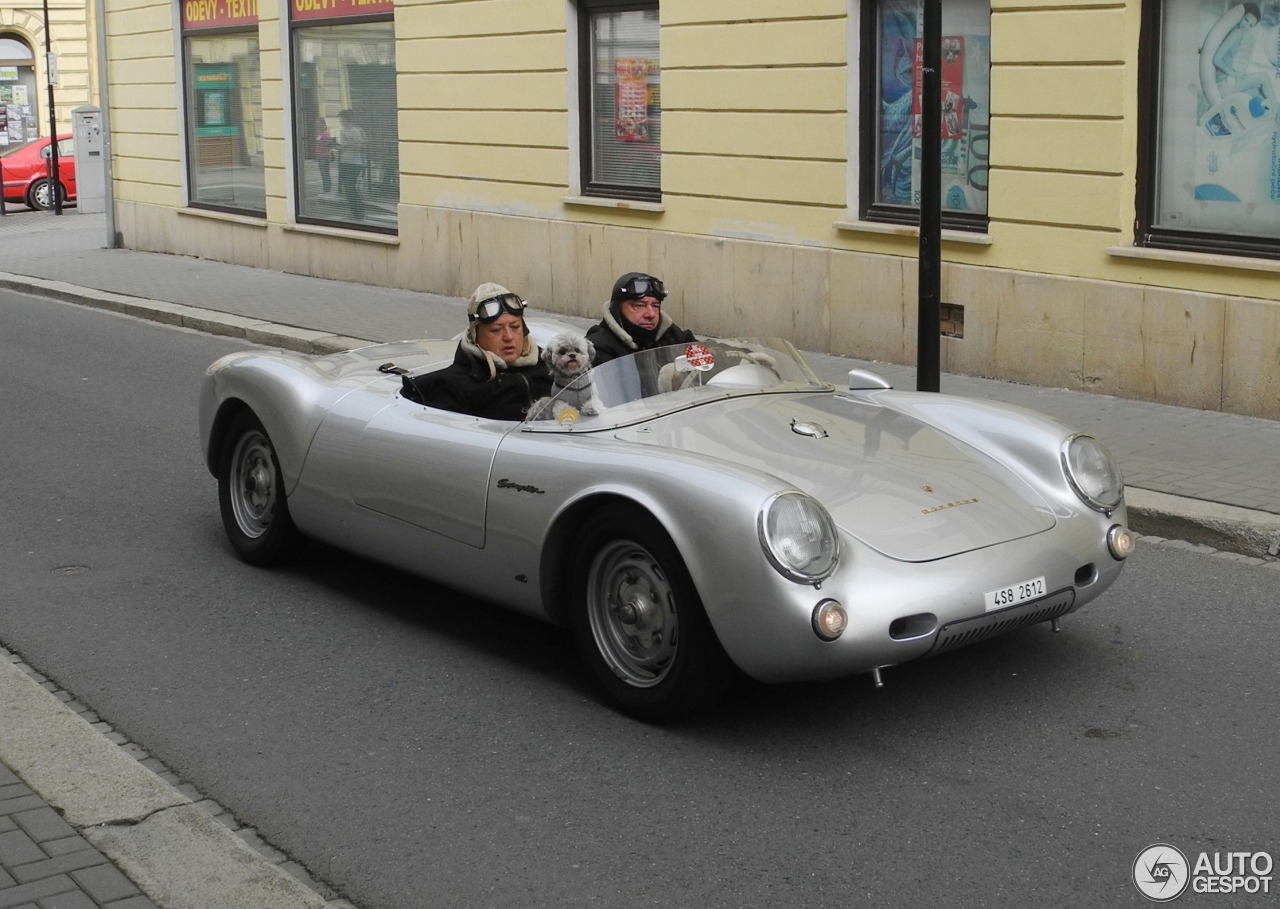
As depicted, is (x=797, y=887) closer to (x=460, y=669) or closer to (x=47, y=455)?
(x=460, y=669)

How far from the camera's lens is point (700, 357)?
6023mm

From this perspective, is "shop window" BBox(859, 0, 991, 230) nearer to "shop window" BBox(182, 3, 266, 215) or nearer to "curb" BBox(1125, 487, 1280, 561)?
"curb" BBox(1125, 487, 1280, 561)

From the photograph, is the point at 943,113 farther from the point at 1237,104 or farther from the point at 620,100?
the point at 620,100

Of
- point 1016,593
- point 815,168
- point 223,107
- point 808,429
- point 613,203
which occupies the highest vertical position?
point 223,107

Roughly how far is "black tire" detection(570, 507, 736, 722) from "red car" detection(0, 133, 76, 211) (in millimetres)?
27707

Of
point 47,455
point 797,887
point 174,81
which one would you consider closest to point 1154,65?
point 47,455

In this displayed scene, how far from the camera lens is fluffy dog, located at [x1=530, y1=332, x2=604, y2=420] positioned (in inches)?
227

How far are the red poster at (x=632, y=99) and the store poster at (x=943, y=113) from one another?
2760 millimetres

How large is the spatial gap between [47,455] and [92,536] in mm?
2086

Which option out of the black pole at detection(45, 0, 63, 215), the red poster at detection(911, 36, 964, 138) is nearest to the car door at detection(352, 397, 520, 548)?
the red poster at detection(911, 36, 964, 138)

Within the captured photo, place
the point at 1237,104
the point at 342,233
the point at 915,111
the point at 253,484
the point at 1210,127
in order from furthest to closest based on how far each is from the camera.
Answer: the point at 342,233
the point at 915,111
the point at 1210,127
the point at 1237,104
the point at 253,484

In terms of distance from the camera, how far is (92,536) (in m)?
7.74

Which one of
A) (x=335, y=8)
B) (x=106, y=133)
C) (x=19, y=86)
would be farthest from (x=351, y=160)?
(x=19, y=86)

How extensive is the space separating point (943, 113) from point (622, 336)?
6.02 m
